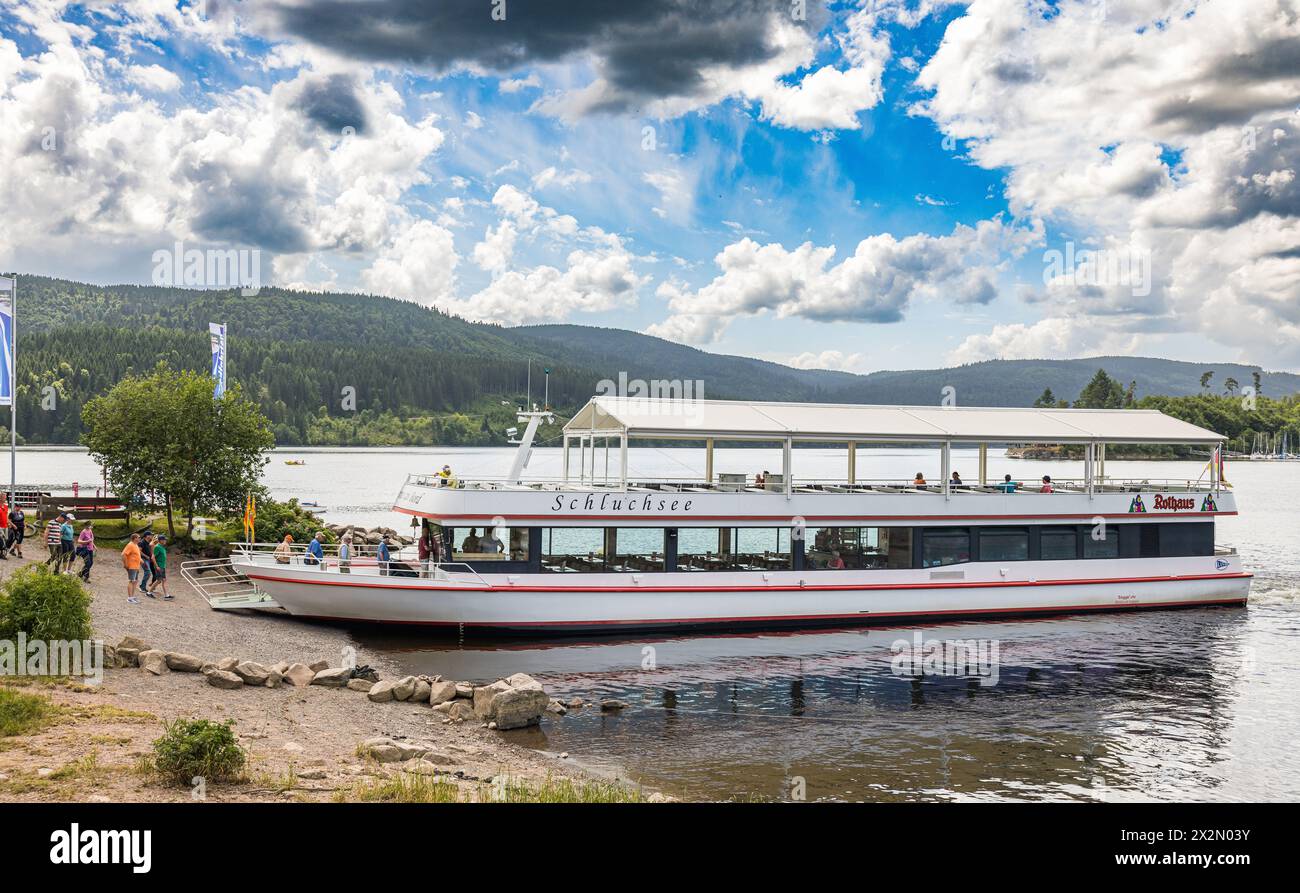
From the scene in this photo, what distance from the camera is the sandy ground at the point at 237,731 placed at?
35.8ft

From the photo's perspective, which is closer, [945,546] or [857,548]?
[857,548]

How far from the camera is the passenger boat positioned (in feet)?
80.9

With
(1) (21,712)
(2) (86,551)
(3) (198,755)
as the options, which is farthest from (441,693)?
(2) (86,551)

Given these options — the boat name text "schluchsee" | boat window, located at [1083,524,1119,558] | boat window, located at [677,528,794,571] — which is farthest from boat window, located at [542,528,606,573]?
boat window, located at [1083,524,1119,558]

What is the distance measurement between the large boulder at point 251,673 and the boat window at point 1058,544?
2319 cm

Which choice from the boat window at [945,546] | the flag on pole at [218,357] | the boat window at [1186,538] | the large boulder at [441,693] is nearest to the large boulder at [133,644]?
the large boulder at [441,693]

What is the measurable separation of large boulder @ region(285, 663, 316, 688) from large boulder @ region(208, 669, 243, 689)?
4.39ft

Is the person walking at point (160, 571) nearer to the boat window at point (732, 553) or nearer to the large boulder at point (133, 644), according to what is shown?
the large boulder at point (133, 644)

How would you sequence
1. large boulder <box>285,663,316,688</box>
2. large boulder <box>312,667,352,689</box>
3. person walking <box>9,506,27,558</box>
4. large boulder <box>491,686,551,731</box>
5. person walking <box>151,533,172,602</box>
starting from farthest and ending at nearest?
person walking <box>9,506,27,558</box> → person walking <box>151,533,172,602</box> → large boulder <box>312,667,352,689</box> → large boulder <box>285,663,316,688</box> → large boulder <box>491,686,551,731</box>

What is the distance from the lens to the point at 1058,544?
30.0 meters

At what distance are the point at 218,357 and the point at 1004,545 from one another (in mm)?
30814

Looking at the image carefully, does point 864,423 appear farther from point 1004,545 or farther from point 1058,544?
point 1058,544

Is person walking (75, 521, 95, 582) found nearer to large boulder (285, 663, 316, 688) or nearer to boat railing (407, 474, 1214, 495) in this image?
boat railing (407, 474, 1214, 495)
